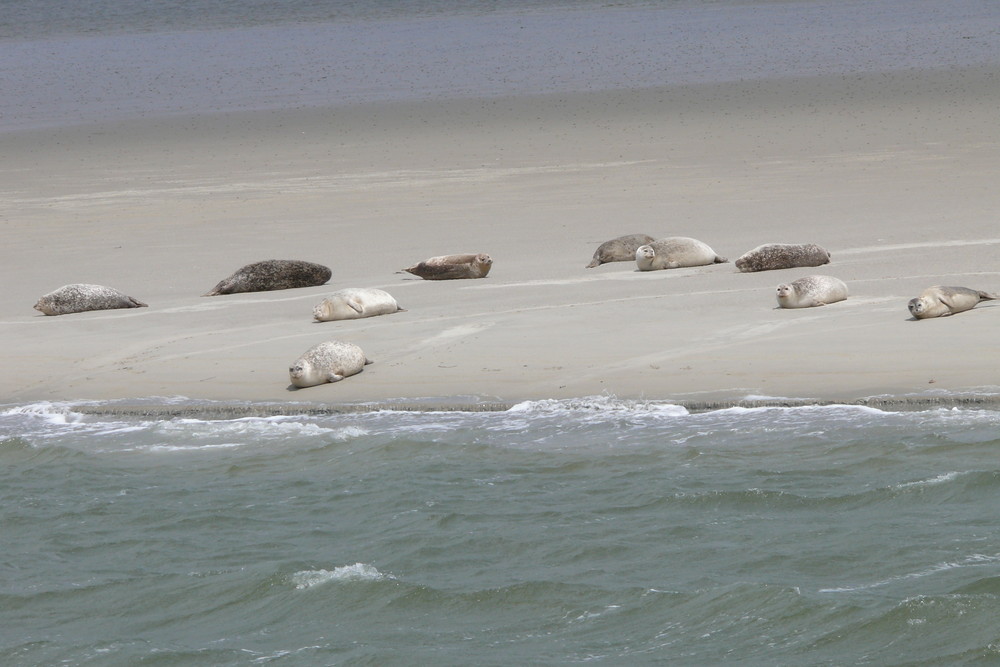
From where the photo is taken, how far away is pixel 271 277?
12938mm

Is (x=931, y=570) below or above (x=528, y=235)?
below

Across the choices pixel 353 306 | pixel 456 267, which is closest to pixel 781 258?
pixel 456 267

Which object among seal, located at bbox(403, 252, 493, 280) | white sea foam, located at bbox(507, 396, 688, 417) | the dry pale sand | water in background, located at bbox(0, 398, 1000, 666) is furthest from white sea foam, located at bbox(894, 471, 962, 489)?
seal, located at bbox(403, 252, 493, 280)

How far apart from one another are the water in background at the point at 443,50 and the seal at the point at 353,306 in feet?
64.4

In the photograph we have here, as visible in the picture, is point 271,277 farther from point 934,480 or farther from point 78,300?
point 934,480

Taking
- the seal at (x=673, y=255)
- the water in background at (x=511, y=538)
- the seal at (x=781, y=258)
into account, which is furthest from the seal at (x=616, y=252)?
the water in background at (x=511, y=538)

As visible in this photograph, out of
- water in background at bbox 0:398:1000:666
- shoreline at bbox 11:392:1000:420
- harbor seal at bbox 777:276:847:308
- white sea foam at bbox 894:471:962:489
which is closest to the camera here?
water in background at bbox 0:398:1000:666

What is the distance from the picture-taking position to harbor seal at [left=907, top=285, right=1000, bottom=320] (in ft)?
32.0

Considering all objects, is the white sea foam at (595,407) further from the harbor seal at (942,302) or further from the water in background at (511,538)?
the harbor seal at (942,302)

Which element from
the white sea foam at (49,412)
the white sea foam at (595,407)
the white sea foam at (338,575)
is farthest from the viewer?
the white sea foam at (49,412)

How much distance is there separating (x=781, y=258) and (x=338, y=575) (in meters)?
6.59

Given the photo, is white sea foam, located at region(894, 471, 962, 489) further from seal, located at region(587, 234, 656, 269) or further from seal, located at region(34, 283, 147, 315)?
seal, located at region(34, 283, 147, 315)

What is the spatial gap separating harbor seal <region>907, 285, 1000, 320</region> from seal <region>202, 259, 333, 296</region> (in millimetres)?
5400

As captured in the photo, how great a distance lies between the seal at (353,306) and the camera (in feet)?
36.7
